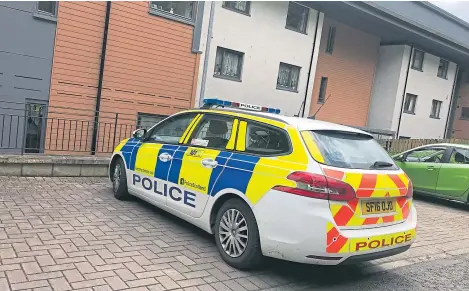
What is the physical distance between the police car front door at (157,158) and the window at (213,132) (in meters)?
0.27

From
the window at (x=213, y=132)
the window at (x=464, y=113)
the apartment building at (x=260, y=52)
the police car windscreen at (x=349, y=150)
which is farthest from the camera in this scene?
the window at (x=464, y=113)

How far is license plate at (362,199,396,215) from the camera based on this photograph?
378 cm

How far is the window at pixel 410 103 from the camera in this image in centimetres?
2158

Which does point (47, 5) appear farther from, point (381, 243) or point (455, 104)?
point (455, 104)

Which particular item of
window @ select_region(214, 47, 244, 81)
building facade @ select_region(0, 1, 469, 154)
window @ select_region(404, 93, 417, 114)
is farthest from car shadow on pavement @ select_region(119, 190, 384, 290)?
window @ select_region(404, 93, 417, 114)

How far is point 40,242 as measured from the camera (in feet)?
13.8

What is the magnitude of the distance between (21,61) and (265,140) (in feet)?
23.5

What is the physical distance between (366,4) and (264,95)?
18.5 feet

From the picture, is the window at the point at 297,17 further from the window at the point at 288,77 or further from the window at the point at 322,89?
the window at the point at 322,89

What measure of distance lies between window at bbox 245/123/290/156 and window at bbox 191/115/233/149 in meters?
0.32

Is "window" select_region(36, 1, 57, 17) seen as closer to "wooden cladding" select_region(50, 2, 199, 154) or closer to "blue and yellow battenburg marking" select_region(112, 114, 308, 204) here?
"wooden cladding" select_region(50, 2, 199, 154)

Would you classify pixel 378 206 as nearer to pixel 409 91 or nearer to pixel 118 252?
pixel 118 252

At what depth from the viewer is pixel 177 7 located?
1154cm

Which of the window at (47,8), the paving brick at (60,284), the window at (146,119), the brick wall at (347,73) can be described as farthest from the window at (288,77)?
the paving brick at (60,284)
